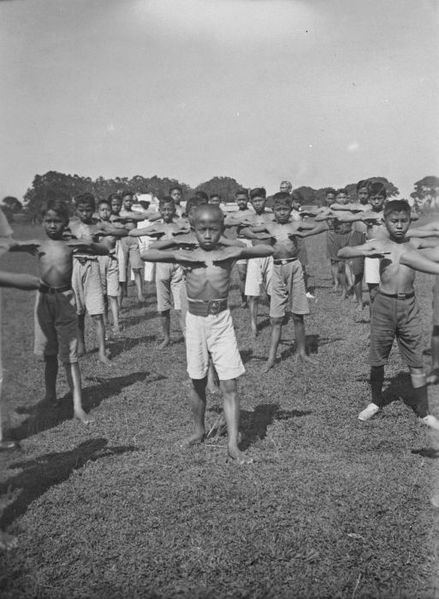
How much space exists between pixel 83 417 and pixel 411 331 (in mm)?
3353

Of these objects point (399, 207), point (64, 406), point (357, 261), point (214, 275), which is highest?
point (399, 207)

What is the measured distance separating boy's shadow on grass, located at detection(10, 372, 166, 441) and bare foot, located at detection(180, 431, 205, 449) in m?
1.39

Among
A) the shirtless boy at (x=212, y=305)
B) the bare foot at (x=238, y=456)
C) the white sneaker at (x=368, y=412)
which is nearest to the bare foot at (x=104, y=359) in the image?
the shirtless boy at (x=212, y=305)

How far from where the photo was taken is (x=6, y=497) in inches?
142

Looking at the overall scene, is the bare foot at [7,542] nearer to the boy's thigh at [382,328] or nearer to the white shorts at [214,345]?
the white shorts at [214,345]

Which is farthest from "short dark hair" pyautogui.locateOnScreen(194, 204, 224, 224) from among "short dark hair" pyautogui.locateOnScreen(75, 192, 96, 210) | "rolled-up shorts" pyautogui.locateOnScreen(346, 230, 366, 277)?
"rolled-up shorts" pyautogui.locateOnScreen(346, 230, 366, 277)

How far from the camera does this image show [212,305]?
4508mm

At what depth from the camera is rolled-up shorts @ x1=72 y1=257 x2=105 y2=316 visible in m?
7.46

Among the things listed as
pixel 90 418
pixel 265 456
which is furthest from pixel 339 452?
pixel 90 418

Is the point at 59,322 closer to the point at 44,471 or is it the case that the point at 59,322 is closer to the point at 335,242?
the point at 44,471

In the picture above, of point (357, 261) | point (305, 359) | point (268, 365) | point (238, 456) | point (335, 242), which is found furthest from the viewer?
point (335, 242)

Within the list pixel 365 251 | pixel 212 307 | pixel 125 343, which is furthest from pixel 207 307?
pixel 125 343

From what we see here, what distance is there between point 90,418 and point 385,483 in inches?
115

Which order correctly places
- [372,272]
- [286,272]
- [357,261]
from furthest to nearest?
[357,261], [372,272], [286,272]
